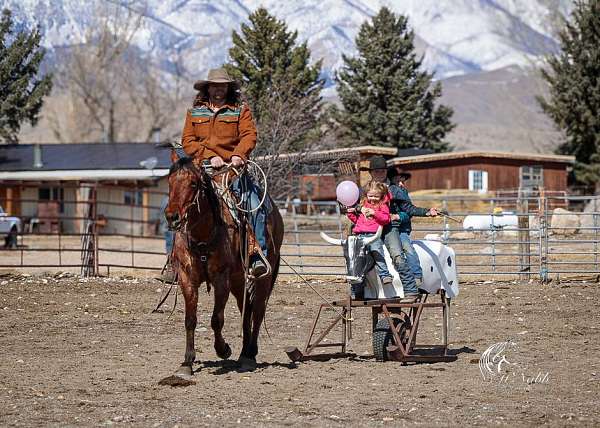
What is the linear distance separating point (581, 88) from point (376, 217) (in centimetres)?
3880

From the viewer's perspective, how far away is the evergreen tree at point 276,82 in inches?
1254

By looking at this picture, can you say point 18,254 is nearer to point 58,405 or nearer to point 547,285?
point 547,285

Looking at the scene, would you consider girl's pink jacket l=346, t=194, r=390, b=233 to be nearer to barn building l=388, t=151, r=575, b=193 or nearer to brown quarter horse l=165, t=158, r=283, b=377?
brown quarter horse l=165, t=158, r=283, b=377

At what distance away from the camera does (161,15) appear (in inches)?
6033

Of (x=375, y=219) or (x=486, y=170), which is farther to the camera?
(x=486, y=170)

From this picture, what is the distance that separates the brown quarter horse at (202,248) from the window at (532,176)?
122ft

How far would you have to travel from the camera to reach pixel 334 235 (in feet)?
94.0

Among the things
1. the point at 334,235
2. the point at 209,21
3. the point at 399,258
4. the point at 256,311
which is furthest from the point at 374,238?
the point at 209,21

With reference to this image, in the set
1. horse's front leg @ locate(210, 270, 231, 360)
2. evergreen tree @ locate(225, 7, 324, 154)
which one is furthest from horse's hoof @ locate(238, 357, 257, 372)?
evergreen tree @ locate(225, 7, 324, 154)

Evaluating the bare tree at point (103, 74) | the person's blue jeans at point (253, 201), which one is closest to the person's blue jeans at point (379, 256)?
the person's blue jeans at point (253, 201)

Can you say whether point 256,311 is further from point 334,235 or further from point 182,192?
point 334,235

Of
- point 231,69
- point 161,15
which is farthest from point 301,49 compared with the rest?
point 161,15

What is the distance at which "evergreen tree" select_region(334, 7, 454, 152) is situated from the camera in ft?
162

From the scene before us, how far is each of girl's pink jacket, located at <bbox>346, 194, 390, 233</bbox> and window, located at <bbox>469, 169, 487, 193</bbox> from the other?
116ft
